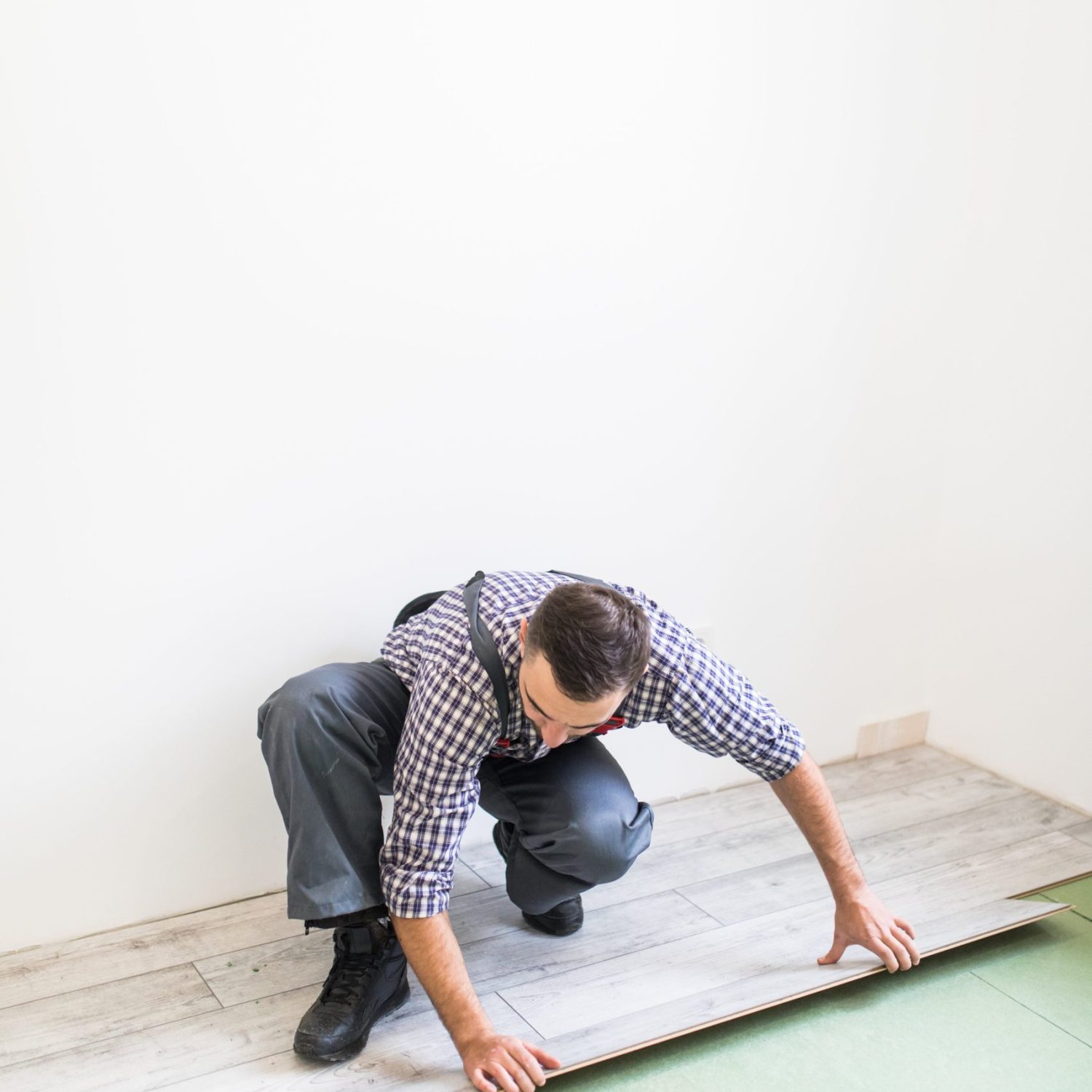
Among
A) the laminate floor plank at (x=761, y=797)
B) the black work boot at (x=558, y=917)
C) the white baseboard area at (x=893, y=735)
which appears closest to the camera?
the black work boot at (x=558, y=917)

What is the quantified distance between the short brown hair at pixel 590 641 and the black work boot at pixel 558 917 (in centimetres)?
58

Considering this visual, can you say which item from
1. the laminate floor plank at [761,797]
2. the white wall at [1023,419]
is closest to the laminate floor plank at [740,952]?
the laminate floor plank at [761,797]

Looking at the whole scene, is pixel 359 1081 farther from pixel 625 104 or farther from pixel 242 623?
pixel 625 104

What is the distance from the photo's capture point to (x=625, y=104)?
81.8 inches

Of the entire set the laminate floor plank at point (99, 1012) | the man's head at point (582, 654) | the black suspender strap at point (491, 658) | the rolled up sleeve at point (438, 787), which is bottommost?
the laminate floor plank at point (99, 1012)

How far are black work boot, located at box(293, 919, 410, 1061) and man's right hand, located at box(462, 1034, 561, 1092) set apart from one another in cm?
22

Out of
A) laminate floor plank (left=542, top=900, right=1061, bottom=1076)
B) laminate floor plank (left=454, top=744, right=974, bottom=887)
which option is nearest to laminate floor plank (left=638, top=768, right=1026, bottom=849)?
laminate floor plank (left=454, top=744, right=974, bottom=887)

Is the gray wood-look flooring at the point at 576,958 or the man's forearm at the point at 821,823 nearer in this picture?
the gray wood-look flooring at the point at 576,958

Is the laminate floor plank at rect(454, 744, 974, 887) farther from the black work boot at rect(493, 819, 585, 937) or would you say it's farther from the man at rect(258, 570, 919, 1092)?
the man at rect(258, 570, 919, 1092)

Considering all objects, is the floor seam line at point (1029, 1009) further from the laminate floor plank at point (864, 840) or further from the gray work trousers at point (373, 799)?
the gray work trousers at point (373, 799)

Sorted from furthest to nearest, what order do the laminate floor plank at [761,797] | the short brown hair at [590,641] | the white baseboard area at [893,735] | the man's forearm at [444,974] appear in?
1. the white baseboard area at [893,735]
2. the laminate floor plank at [761,797]
3. the man's forearm at [444,974]
4. the short brown hair at [590,641]

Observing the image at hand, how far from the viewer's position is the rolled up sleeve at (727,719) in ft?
5.51

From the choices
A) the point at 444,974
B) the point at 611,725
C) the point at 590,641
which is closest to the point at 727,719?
the point at 611,725

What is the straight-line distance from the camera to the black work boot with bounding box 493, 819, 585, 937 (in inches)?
75.4
